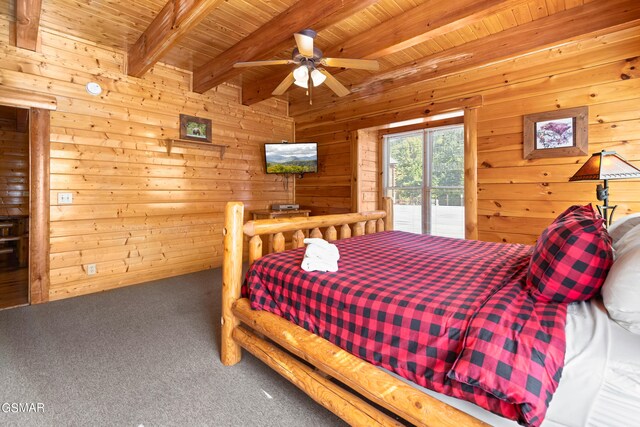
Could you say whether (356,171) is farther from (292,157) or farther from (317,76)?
(317,76)

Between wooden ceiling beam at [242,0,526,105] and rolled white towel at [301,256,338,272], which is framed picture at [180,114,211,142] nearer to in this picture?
wooden ceiling beam at [242,0,526,105]

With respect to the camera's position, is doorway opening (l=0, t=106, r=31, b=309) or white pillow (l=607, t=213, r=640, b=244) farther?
doorway opening (l=0, t=106, r=31, b=309)

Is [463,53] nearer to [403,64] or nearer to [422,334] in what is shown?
[403,64]

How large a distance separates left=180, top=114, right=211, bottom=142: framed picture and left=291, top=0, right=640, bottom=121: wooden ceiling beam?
229 cm

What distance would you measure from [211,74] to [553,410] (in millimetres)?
4150

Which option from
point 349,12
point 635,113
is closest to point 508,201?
point 635,113

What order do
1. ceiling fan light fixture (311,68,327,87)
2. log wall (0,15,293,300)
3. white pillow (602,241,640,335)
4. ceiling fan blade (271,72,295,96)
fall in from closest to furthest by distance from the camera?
1. white pillow (602,241,640,335)
2. ceiling fan light fixture (311,68,327,87)
3. ceiling fan blade (271,72,295,96)
4. log wall (0,15,293,300)

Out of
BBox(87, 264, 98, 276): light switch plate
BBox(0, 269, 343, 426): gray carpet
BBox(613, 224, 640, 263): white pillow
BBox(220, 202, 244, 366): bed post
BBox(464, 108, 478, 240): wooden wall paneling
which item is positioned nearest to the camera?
BBox(613, 224, 640, 263): white pillow

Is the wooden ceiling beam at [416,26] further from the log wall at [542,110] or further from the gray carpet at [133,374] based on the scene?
the gray carpet at [133,374]

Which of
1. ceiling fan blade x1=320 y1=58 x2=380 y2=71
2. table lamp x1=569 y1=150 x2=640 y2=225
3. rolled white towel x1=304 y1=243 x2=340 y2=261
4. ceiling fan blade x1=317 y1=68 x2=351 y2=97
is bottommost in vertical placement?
rolled white towel x1=304 y1=243 x2=340 y2=261

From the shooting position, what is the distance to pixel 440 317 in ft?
3.50

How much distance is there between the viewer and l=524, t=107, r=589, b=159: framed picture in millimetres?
2801

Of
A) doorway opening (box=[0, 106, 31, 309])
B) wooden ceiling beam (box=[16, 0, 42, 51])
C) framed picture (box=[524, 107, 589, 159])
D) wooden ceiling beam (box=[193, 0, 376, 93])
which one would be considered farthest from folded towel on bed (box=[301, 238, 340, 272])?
doorway opening (box=[0, 106, 31, 309])

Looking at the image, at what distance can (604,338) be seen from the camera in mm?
895
